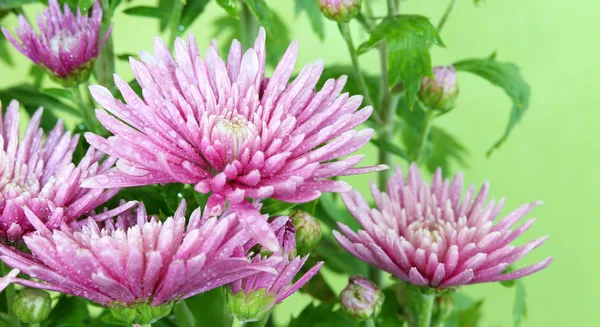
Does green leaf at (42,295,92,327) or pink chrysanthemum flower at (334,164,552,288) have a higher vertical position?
→ pink chrysanthemum flower at (334,164,552,288)

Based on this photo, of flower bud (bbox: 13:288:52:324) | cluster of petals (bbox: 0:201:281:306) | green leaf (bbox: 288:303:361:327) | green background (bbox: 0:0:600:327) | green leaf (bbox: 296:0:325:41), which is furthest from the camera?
green background (bbox: 0:0:600:327)

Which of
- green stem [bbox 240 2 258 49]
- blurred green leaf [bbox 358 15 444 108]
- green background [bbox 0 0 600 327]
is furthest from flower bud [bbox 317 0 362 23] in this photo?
green background [bbox 0 0 600 327]

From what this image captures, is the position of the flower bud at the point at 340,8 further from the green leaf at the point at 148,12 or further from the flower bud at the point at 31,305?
the flower bud at the point at 31,305

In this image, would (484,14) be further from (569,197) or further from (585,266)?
(585,266)

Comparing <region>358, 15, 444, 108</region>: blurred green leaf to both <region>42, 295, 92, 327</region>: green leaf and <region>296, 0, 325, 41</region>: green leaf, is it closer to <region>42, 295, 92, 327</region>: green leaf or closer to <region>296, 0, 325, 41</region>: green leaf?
<region>296, 0, 325, 41</region>: green leaf

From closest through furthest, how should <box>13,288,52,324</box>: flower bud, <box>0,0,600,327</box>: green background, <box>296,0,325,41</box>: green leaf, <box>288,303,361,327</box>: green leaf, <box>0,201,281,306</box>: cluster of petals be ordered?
<box>0,201,281,306</box>: cluster of petals < <box>13,288,52,324</box>: flower bud < <box>288,303,361,327</box>: green leaf < <box>296,0,325,41</box>: green leaf < <box>0,0,600,327</box>: green background

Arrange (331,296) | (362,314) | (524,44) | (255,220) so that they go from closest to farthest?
(255,220), (362,314), (331,296), (524,44)

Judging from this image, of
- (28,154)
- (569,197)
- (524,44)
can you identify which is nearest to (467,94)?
(524,44)
